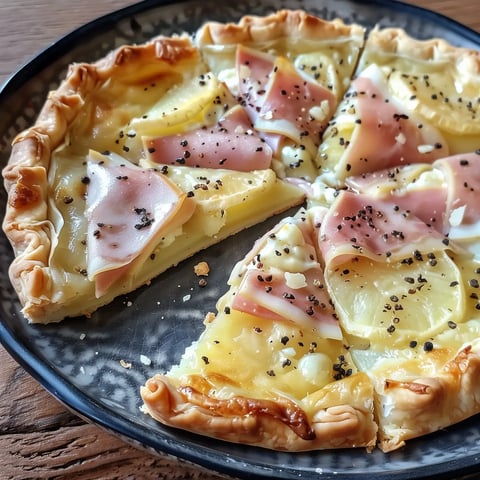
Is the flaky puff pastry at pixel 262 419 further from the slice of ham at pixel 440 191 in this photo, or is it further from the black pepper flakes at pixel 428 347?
the slice of ham at pixel 440 191

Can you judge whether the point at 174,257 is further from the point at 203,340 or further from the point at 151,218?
the point at 203,340

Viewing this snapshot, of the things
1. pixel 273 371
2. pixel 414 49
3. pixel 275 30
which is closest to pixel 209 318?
pixel 273 371

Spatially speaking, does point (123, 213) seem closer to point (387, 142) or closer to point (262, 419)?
point (262, 419)

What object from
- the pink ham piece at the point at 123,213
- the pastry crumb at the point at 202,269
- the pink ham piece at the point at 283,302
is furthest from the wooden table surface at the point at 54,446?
the pastry crumb at the point at 202,269

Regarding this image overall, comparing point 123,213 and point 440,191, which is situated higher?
point 123,213

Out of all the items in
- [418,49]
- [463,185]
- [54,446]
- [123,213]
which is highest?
[418,49]
